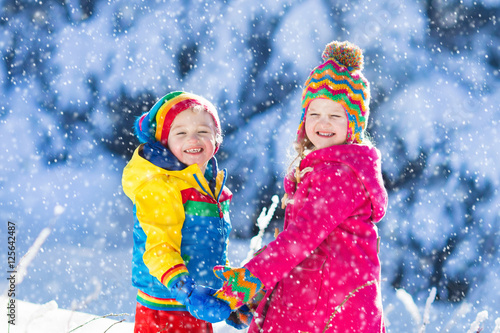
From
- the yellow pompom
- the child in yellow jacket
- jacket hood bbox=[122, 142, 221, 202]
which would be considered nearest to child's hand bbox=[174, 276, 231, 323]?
the child in yellow jacket

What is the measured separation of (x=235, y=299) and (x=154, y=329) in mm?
606

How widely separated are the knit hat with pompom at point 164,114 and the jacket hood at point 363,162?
0.84m

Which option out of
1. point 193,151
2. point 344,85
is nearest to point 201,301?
point 193,151

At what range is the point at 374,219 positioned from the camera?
2.56m

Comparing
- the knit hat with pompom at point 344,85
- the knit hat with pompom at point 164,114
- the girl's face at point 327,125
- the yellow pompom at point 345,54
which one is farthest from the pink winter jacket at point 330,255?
the knit hat with pompom at point 164,114

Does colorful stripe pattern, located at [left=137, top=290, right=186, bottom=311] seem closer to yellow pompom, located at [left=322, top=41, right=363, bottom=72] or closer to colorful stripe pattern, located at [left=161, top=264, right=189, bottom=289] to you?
colorful stripe pattern, located at [left=161, top=264, right=189, bottom=289]

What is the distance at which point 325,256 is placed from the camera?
2375 mm

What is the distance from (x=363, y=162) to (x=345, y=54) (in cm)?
72

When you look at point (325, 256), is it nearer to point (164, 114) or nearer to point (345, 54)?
point (345, 54)

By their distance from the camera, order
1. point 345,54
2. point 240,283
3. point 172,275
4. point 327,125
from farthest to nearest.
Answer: point 345,54
point 327,125
point 172,275
point 240,283

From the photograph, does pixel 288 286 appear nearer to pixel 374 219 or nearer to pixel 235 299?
pixel 235 299

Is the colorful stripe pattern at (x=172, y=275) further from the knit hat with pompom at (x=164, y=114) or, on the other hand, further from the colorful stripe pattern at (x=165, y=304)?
the knit hat with pompom at (x=164, y=114)

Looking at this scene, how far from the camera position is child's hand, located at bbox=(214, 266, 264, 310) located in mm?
2279

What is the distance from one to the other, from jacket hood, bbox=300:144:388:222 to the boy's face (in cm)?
69
